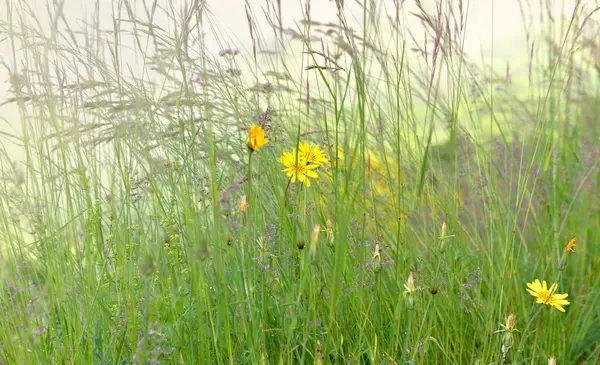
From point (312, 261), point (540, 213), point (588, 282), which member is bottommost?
point (588, 282)

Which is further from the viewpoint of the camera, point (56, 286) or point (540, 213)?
point (540, 213)

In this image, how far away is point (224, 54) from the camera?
1.96m

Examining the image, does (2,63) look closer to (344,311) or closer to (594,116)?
(344,311)

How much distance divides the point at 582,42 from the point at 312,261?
188 cm

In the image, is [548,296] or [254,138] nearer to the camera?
[254,138]

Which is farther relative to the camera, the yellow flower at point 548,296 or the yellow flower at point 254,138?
the yellow flower at point 548,296

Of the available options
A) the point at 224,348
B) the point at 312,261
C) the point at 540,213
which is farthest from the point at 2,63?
the point at 540,213

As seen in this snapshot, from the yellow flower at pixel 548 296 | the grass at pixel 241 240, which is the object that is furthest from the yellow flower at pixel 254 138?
the yellow flower at pixel 548 296

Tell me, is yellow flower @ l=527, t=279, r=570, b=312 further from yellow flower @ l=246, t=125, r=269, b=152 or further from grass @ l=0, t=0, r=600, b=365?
yellow flower @ l=246, t=125, r=269, b=152

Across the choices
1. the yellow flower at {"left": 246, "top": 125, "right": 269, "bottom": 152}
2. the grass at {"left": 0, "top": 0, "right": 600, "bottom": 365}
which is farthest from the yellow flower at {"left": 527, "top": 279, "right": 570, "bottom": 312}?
the yellow flower at {"left": 246, "top": 125, "right": 269, "bottom": 152}

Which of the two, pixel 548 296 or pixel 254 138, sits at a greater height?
pixel 254 138

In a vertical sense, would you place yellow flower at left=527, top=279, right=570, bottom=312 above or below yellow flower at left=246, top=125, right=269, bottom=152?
below

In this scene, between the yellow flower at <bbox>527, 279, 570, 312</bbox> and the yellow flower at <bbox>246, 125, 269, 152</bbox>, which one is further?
the yellow flower at <bbox>527, 279, 570, 312</bbox>

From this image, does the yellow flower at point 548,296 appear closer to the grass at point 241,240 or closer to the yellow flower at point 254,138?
the grass at point 241,240
